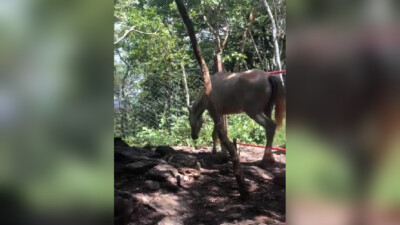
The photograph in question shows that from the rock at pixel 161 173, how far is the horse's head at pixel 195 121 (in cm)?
39

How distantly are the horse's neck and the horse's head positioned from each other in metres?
→ 0.03

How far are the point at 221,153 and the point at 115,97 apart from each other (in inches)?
Answer: 41.1

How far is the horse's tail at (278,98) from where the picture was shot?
293 centimetres

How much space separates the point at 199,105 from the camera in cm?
310

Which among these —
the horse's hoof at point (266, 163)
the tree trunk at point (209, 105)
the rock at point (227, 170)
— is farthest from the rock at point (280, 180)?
the rock at point (227, 170)

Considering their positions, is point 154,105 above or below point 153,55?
below

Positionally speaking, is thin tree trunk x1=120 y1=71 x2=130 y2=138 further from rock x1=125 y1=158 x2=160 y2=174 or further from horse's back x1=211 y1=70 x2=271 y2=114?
horse's back x1=211 y1=70 x2=271 y2=114

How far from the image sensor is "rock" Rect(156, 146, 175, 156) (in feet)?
10.3
